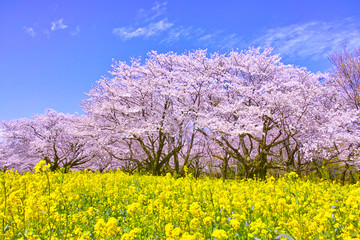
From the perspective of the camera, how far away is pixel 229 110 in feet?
54.0

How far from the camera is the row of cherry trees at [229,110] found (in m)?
15.8

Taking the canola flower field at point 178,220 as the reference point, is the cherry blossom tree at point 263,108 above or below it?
above

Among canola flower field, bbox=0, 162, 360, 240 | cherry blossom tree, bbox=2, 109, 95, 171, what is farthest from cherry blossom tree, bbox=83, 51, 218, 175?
canola flower field, bbox=0, 162, 360, 240

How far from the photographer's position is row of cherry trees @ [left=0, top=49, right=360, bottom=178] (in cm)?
1580

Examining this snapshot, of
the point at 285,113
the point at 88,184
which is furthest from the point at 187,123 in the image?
the point at 88,184

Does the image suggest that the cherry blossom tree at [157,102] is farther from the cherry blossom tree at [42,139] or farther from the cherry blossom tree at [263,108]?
the cherry blossom tree at [42,139]

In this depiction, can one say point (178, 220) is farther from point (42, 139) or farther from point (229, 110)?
point (42, 139)

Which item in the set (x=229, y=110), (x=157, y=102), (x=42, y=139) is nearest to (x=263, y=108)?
(x=229, y=110)

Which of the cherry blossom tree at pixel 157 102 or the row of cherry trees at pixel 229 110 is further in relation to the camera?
the cherry blossom tree at pixel 157 102

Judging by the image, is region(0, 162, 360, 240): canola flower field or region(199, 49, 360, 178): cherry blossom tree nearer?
region(0, 162, 360, 240): canola flower field

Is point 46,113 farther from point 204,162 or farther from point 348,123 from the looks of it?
point 348,123

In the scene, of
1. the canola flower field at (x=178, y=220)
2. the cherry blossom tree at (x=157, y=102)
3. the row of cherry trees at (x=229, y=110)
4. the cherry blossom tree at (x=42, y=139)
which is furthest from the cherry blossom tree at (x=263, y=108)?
the cherry blossom tree at (x=42, y=139)

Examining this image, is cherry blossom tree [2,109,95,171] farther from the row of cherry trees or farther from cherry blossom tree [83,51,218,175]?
cherry blossom tree [83,51,218,175]

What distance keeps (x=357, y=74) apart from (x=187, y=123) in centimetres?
1167
